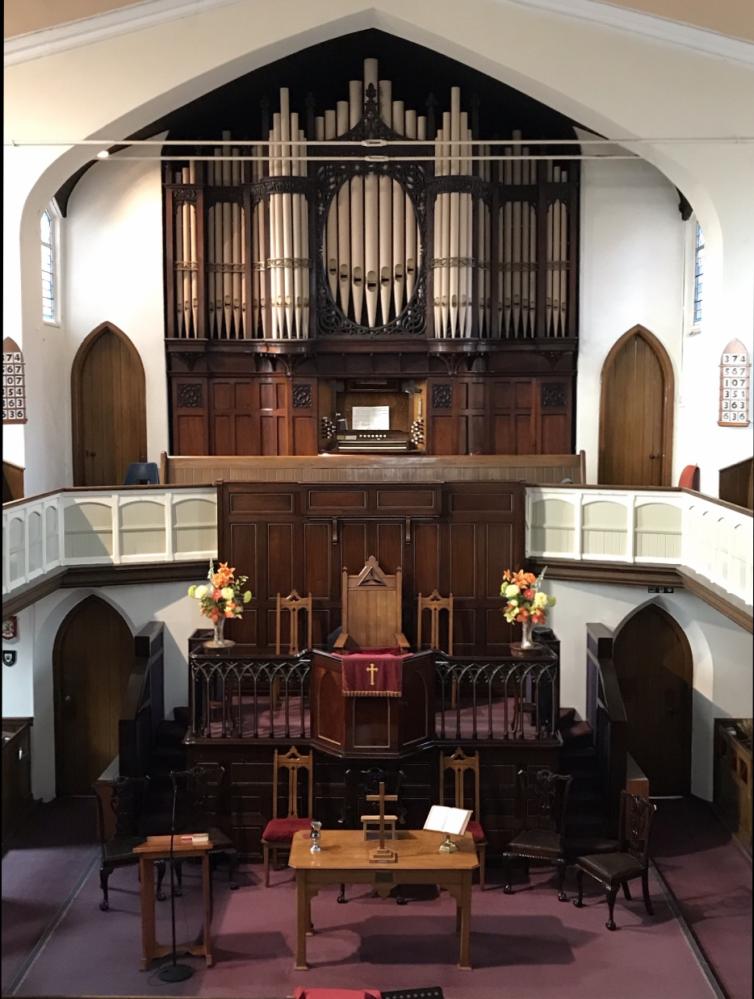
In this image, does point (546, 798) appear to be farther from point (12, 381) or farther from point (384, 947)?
point (12, 381)

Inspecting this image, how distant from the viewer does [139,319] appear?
16.6m

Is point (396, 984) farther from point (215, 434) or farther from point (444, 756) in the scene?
point (215, 434)

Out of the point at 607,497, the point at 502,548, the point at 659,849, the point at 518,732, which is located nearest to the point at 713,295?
the point at 607,497

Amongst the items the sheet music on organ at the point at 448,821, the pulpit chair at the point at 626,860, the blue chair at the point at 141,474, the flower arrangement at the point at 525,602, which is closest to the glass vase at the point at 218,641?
the blue chair at the point at 141,474

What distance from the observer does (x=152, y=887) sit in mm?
10344

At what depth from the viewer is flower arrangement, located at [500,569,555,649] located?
44.2 ft

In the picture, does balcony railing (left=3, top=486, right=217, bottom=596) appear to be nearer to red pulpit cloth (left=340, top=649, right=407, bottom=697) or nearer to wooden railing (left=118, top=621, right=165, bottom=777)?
wooden railing (left=118, top=621, right=165, bottom=777)

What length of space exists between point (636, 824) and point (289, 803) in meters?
3.77

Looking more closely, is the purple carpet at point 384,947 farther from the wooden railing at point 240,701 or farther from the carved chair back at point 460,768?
the wooden railing at point 240,701

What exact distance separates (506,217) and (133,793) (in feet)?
30.5

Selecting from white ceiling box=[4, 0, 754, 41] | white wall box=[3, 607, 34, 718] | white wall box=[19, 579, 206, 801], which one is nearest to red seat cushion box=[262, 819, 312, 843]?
white wall box=[19, 579, 206, 801]

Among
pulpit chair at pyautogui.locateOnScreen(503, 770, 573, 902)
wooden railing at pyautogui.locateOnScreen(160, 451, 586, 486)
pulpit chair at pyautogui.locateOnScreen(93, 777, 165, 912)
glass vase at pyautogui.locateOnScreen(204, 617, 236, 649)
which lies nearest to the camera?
pulpit chair at pyautogui.locateOnScreen(93, 777, 165, 912)

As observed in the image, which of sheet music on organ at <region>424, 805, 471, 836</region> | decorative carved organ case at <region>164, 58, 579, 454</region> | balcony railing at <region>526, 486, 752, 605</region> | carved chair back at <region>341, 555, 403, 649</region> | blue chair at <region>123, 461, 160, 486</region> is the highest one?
decorative carved organ case at <region>164, 58, 579, 454</region>

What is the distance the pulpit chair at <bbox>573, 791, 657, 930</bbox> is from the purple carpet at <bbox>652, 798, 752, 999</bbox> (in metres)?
0.49
